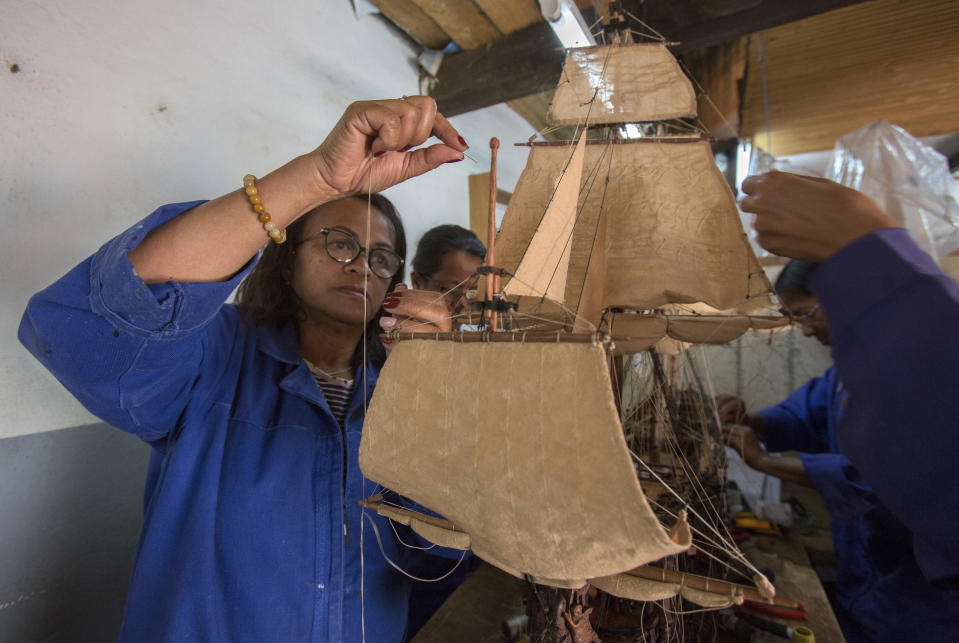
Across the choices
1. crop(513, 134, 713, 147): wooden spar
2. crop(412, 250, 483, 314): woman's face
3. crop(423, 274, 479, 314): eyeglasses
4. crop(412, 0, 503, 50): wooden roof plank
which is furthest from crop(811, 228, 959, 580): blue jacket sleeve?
crop(412, 0, 503, 50): wooden roof plank

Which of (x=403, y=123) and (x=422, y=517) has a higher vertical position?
(x=403, y=123)

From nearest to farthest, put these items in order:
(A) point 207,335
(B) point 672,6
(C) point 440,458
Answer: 1. (C) point 440,458
2. (A) point 207,335
3. (B) point 672,6

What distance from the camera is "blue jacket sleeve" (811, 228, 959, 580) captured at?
1.44 ft

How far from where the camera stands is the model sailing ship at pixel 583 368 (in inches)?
21.8

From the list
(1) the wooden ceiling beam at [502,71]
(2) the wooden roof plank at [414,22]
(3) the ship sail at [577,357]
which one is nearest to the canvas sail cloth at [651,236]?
(3) the ship sail at [577,357]

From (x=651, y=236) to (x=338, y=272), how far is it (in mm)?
806

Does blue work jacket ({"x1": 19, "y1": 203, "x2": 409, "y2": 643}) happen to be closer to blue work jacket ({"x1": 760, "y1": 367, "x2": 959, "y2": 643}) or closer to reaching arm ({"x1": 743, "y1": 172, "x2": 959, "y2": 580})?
reaching arm ({"x1": 743, "y1": 172, "x2": 959, "y2": 580})

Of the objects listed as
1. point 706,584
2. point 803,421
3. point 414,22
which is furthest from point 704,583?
point 414,22

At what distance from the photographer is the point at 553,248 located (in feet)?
2.71

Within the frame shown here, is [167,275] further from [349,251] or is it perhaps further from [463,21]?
[463,21]

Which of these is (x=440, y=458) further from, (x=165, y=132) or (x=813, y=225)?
(x=165, y=132)

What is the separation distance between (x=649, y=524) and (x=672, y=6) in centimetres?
184

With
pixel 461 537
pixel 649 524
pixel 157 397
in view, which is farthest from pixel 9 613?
pixel 649 524

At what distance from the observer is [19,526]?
932mm
